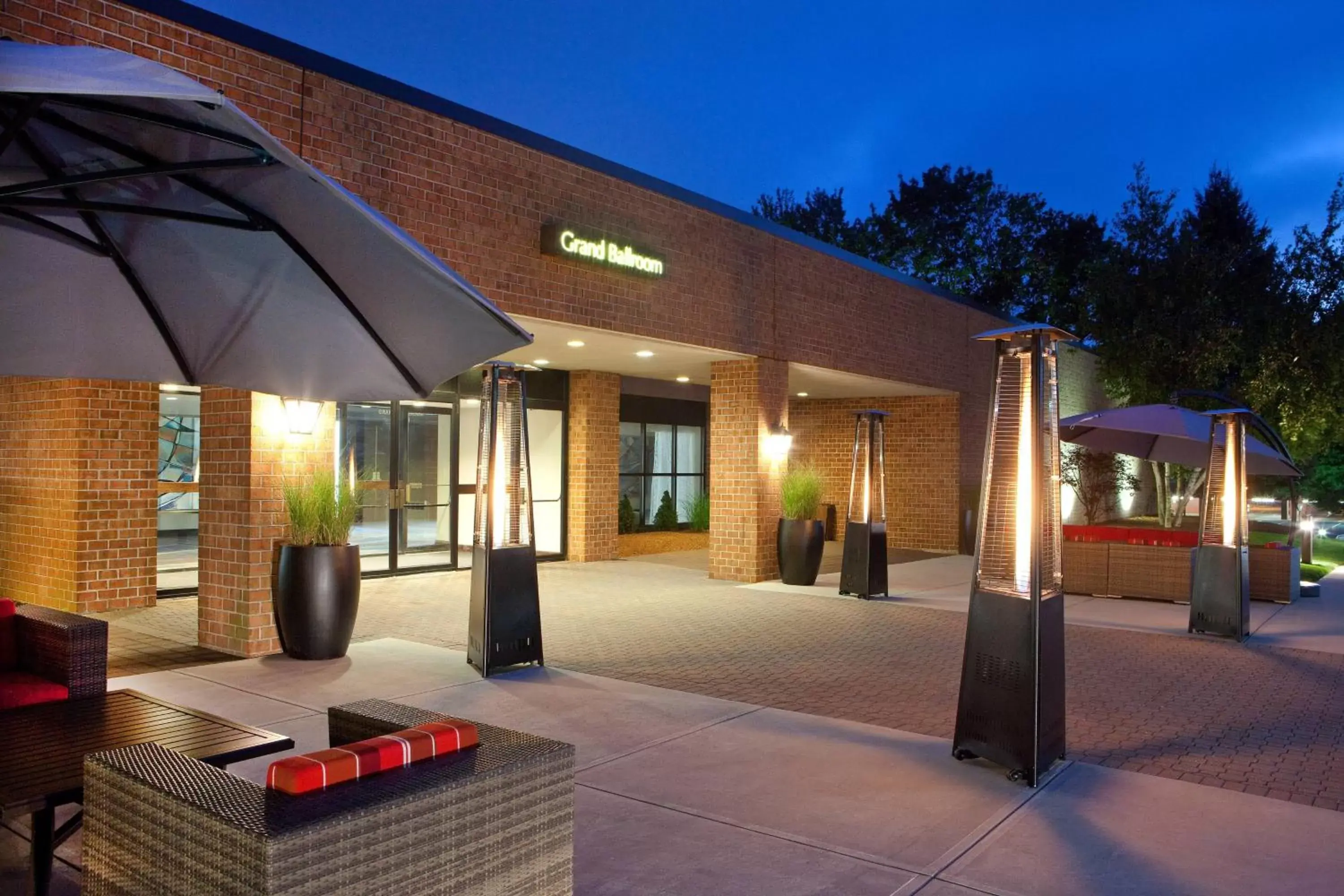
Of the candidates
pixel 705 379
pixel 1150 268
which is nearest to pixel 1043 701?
pixel 705 379

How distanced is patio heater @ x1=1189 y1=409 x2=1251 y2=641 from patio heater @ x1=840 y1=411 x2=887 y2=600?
10.4 ft

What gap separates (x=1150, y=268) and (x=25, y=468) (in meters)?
17.7

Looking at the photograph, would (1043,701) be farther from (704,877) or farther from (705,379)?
(705,379)

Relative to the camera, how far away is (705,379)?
16500 millimetres

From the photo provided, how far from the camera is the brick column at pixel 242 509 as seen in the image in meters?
7.26

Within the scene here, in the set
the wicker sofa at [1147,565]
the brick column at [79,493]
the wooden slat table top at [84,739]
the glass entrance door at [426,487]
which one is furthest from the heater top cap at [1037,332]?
the glass entrance door at [426,487]

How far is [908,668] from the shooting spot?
746 cm

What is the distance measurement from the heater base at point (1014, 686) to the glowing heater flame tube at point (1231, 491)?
5509mm

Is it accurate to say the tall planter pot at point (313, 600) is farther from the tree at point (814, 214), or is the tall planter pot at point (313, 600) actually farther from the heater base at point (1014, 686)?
the tree at point (814, 214)

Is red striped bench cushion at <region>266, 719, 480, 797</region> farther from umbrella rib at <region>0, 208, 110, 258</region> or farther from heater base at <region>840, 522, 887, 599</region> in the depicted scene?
heater base at <region>840, 522, 887, 599</region>

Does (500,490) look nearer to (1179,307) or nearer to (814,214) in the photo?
(1179,307)

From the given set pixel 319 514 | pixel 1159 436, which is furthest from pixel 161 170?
pixel 1159 436

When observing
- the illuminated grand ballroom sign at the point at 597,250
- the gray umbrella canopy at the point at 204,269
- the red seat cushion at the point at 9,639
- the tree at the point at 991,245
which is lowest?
the red seat cushion at the point at 9,639

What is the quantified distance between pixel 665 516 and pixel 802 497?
645 cm
